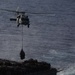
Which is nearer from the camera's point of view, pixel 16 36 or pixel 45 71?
pixel 45 71

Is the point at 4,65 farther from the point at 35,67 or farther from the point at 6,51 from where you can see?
the point at 6,51


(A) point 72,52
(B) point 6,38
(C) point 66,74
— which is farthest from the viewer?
(B) point 6,38

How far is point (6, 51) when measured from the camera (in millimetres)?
158375

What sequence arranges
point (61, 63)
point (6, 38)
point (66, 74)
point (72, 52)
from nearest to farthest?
1. point (66, 74)
2. point (61, 63)
3. point (72, 52)
4. point (6, 38)

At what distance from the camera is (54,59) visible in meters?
142

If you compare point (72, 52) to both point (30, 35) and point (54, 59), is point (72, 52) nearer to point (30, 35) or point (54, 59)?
point (54, 59)

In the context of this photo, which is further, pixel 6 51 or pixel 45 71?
pixel 6 51

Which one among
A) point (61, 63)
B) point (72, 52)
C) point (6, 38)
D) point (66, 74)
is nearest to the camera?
point (66, 74)

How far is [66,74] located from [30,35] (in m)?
68.8

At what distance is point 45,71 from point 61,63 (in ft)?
104

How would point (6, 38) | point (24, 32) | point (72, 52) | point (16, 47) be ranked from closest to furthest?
point (72, 52)
point (16, 47)
point (6, 38)
point (24, 32)

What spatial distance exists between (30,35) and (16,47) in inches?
997

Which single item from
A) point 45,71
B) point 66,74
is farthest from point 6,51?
point 45,71

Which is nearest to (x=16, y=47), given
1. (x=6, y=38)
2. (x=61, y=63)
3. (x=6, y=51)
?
(x=6, y=51)
